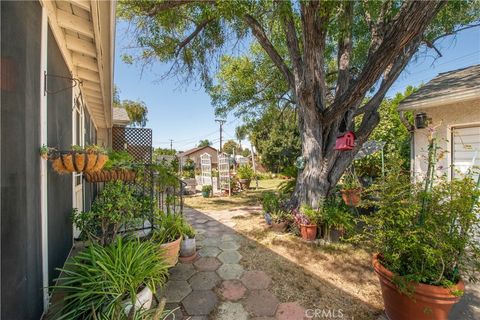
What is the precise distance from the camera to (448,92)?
3.92m

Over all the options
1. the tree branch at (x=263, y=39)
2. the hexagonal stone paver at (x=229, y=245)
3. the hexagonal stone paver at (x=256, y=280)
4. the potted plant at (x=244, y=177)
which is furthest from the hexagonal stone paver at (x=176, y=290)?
the potted plant at (x=244, y=177)

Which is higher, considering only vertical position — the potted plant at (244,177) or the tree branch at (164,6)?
the tree branch at (164,6)

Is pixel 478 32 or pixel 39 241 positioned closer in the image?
pixel 39 241

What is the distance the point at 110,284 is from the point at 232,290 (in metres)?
1.33

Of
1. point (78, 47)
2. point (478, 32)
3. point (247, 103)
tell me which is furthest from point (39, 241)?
point (478, 32)

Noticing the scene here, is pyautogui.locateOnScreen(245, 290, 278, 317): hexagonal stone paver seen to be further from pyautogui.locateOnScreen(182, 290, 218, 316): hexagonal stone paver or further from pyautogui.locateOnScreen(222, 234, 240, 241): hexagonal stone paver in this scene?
pyautogui.locateOnScreen(222, 234, 240, 241): hexagonal stone paver

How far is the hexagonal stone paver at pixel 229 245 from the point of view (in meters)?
3.74

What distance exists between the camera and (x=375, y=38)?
4.00m

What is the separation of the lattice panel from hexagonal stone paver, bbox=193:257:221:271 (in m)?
5.28

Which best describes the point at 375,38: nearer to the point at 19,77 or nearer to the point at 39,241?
the point at 19,77

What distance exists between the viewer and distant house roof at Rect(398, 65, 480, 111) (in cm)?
365

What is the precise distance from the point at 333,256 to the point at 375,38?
3772 millimetres

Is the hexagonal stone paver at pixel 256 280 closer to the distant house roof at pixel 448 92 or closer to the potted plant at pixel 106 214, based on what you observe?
the potted plant at pixel 106 214

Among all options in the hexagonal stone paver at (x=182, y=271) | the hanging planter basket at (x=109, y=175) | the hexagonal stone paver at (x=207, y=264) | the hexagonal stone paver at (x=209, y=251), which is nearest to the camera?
the hanging planter basket at (x=109, y=175)
